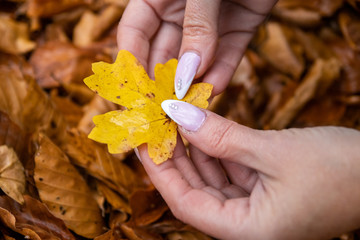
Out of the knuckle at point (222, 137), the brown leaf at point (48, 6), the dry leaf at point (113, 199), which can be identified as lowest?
the dry leaf at point (113, 199)

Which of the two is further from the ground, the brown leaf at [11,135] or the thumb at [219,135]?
the thumb at [219,135]

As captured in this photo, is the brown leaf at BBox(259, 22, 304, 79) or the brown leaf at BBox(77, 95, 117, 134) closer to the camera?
the brown leaf at BBox(77, 95, 117, 134)

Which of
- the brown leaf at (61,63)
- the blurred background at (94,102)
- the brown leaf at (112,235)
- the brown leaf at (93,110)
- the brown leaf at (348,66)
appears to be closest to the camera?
the brown leaf at (112,235)

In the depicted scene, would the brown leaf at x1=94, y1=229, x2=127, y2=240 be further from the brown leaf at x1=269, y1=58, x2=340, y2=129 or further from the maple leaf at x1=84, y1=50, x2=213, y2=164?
the brown leaf at x1=269, y1=58, x2=340, y2=129

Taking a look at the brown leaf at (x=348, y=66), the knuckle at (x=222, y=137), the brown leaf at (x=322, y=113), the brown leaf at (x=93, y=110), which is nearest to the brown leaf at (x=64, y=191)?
the brown leaf at (x=93, y=110)

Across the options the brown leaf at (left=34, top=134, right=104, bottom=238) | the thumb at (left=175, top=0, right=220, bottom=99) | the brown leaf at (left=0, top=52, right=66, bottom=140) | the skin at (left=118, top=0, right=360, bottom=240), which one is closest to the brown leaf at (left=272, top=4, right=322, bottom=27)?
the thumb at (left=175, top=0, right=220, bottom=99)

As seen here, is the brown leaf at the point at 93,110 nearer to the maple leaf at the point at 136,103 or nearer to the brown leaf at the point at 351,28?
the maple leaf at the point at 136,103

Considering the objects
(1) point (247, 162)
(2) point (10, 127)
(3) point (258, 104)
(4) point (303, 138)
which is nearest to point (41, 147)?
(2) point (10, 127)
